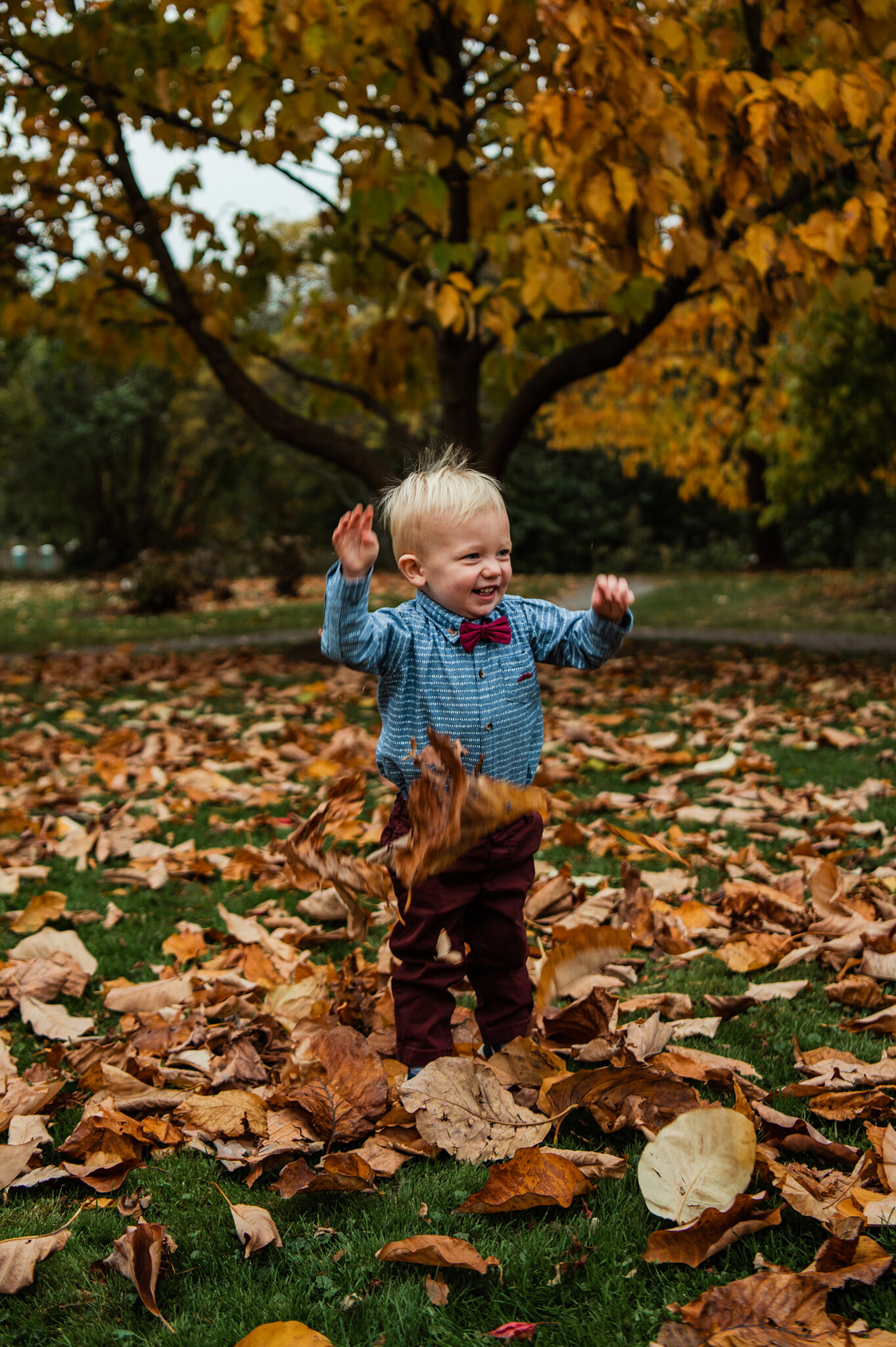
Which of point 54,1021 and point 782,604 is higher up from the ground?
point 782,604

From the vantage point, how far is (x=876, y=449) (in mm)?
13695

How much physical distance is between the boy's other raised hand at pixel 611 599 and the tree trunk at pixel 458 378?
6.48m

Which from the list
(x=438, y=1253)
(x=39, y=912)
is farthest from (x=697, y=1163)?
(x=39, y=912)

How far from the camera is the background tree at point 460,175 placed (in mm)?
4988

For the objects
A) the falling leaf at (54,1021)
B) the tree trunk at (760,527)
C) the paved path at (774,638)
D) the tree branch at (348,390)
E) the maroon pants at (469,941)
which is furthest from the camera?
the tree trunk at (760,527)

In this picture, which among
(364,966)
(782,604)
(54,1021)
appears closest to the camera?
(54,1021)

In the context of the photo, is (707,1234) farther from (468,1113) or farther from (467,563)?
(467,563)

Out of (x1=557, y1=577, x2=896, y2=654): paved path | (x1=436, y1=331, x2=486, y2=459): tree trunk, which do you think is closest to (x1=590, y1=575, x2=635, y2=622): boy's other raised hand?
(x1=436, y1=331, x2=486, y2=459): tree trunk

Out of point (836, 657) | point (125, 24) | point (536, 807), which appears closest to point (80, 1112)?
point (536, 807)

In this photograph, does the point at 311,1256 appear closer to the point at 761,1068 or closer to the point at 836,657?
the point at 761,1068

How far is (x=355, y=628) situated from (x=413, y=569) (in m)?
0.22

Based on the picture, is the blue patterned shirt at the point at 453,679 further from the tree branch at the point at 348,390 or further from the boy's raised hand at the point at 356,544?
the tree branch at the point at 348,390

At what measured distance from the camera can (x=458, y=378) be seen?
858cm

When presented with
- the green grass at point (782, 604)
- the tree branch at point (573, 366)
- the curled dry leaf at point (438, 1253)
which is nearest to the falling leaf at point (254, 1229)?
the curled dry leaf at point (438, 1253)
